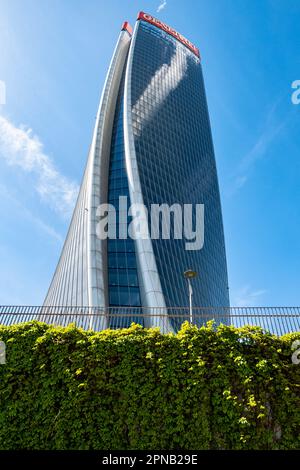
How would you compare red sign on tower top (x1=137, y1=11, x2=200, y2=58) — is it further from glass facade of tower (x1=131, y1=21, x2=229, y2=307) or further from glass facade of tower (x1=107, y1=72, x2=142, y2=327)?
glass facade of tower (x1=107, y1=72, x2=142, y2=327)

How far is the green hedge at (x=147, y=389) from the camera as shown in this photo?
9.92 m

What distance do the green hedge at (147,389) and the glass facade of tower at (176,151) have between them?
90.1 feet

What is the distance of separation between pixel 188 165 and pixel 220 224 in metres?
20.2

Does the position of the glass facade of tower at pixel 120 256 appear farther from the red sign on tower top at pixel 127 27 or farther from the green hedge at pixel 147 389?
the red sign on tower top at pixel 127 27

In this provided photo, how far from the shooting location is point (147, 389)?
1052 cm

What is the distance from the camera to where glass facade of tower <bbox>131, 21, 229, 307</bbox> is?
48894mm

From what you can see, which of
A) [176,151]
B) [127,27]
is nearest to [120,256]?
[176,151]

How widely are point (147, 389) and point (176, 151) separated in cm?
5892

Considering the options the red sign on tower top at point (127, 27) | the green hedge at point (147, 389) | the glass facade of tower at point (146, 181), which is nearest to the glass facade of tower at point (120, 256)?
the glass facade of tower at point (146, 181)

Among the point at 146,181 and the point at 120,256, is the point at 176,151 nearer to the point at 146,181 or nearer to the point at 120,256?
the point at 146,181

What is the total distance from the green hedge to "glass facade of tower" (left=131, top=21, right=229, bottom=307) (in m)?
27.5

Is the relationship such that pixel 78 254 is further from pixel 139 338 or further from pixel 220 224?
pixel 220 224

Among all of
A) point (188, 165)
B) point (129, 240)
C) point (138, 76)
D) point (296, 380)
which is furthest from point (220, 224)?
point (296, 380)

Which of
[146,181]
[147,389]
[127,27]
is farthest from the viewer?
[127,27]
